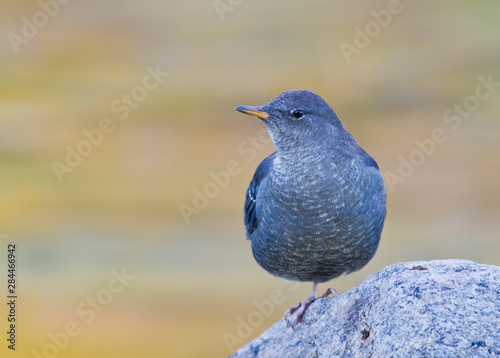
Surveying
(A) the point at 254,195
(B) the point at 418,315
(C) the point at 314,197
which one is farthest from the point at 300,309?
(B) the point at 418,315

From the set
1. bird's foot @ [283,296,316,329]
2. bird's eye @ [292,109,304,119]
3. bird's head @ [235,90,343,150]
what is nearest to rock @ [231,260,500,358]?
bird's foot @ [283,296,316,329]

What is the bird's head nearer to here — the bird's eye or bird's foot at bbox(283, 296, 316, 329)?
the bird's eye

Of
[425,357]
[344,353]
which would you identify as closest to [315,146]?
[344,353]

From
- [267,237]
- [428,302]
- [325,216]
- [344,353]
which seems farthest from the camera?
[267,237]

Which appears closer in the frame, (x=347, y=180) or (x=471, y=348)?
(x=471, y=348)

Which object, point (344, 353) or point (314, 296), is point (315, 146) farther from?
point (344, 353)
